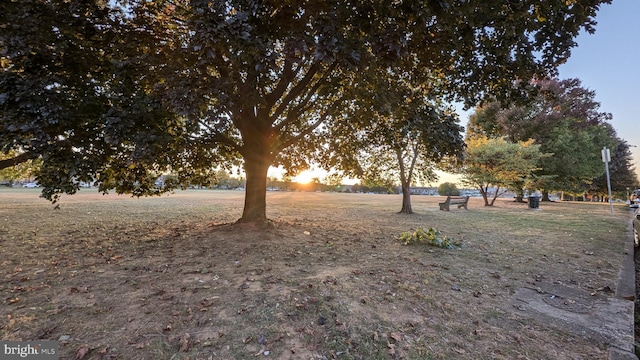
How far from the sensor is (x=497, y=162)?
73.6 ft

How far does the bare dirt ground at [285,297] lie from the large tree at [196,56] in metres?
2.07

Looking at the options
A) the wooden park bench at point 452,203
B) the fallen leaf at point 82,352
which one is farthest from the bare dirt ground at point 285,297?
the wooden park bench at point 452,203

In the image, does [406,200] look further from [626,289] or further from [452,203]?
[626,289]

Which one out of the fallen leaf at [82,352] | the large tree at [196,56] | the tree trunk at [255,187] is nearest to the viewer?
the fallen leaf at [82,352]

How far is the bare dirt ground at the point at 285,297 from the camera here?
2.94 metres

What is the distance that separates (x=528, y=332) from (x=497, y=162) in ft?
73.7

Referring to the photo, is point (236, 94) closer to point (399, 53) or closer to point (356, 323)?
point (399, 53)

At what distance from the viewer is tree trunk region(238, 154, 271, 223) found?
935cm

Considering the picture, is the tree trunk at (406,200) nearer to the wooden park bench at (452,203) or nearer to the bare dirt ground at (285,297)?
the wooden park bench at (452,203)

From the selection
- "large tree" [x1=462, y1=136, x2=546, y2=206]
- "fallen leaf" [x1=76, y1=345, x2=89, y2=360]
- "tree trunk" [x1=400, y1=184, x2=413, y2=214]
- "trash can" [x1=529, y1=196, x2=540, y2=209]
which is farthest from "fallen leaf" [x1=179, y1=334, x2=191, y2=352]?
"trash can" [x1=529, y1=196, x2=540, y2=209]

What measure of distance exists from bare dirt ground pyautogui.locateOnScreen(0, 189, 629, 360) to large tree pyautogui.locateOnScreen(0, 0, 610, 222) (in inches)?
81.3

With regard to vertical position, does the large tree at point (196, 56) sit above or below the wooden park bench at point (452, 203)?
above

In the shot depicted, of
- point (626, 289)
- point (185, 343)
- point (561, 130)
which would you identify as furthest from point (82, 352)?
point (561, 130)

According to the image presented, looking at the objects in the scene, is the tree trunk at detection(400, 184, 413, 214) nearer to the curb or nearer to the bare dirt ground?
the bare dirt ground
